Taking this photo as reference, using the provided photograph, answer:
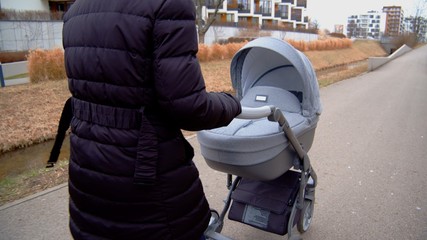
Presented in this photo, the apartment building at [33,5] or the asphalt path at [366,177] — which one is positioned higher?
the apartment building at [33,5]

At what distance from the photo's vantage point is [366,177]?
427 centimetres

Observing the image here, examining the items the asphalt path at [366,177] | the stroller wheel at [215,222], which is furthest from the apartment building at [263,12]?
the stroller wheel at [215,222]

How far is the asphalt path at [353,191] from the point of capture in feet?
9.99

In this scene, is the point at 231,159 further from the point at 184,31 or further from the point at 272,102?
the point at 184,31

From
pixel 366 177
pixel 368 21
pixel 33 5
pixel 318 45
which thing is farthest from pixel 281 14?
pixel 368 21

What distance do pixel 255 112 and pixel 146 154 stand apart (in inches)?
25.5

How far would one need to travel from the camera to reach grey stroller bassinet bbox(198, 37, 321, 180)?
216cm

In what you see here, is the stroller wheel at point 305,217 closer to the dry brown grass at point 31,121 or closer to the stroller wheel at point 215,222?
the stroller wheel at point 215,222

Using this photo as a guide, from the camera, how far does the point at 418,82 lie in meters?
13.8

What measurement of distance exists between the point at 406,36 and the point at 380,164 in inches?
2042

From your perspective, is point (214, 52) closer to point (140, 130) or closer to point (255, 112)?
point (255, 112)

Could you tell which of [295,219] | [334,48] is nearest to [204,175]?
[295,219]

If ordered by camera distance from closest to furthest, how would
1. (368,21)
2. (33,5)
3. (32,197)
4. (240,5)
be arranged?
(32,197), (33,5), (240,5), (368,21)

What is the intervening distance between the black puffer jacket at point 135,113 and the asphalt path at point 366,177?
159cm
